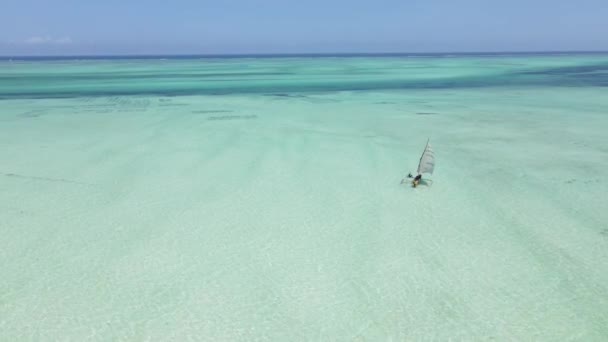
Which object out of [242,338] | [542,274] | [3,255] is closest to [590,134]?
[542,274]

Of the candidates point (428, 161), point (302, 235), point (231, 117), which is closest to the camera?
point (302, 235)

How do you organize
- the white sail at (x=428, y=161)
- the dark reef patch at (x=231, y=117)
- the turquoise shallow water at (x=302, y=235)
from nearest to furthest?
the turquoise shallow water at (x=302, y=235), the white sail at (x=428, y=161), the dark reef patch at (x=231, y=117)

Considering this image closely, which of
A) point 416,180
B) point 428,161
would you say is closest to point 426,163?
point 428,161

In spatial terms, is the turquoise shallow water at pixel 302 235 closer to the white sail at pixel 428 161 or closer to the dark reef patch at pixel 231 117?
the white sail at pixel 428 161

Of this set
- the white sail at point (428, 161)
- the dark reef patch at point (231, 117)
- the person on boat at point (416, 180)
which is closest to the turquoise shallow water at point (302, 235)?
the person on boat at point (416, 180)

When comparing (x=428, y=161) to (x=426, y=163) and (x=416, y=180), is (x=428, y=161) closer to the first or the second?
(x=426, y=163)

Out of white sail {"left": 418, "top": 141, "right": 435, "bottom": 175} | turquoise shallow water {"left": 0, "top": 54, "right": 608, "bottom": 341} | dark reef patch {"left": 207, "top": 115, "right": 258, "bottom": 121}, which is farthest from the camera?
dark reef patch {"left": 207, "top": 115, "right": 258, "bottom": 121}

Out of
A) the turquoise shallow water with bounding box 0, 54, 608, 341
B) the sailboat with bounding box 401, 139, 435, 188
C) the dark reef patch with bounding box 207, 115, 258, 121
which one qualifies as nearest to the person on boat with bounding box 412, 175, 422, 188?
the sailboat with bounding box 401, 139, 435, 188

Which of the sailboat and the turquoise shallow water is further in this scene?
the sailboat

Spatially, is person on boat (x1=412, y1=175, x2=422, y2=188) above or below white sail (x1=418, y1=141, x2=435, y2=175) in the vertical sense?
below

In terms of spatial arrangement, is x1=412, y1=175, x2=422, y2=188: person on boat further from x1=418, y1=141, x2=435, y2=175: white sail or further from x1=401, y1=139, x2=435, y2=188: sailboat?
x1=418, y1=141, x2=435, y2=175: white sail
